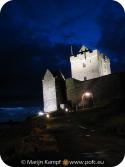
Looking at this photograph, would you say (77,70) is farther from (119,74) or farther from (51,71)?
(119,74)

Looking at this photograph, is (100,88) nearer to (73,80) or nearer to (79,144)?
(73,80)

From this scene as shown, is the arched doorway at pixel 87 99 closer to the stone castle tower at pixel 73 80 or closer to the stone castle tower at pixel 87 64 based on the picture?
the stone castle tower at pixel 73 80

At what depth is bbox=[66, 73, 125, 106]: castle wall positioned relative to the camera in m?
29.0

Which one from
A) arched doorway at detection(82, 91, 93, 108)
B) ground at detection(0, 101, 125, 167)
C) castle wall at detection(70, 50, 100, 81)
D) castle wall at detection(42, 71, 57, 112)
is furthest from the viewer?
castle wall at detection(70, 50, 100, 81)

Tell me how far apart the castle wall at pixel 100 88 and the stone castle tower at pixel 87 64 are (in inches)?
217

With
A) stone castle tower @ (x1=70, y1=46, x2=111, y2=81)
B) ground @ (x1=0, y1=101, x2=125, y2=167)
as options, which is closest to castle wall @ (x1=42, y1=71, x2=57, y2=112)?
stone castle tower @ (x1=70, y1=46, x2=111, y2=81)

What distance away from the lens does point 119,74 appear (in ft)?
95.9

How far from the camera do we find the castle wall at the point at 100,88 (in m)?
29.0

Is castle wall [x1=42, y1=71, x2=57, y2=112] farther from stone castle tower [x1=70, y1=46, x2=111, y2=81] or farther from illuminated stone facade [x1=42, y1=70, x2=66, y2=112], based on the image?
stone castle tower [x1=70, y1=46, x2=111, y2=81]

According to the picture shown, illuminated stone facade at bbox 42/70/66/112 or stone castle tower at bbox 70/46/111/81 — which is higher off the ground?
stone castle tower at bbox 70/46/111/81

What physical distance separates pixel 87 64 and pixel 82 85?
713cm

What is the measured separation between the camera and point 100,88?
1198 inches

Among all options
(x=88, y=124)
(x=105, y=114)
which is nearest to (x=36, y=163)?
(x=88, y=124)

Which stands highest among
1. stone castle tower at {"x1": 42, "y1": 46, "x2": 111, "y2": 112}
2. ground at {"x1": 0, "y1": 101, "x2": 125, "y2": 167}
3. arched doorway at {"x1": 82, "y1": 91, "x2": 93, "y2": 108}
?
stone castle tower at {"x1": 42, "y1": 46, "x2": 111, "y2": 112}
